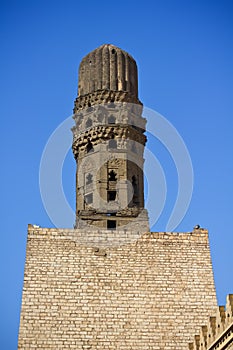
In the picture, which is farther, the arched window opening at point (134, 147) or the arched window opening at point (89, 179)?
the arched window opening at point (134, 147)

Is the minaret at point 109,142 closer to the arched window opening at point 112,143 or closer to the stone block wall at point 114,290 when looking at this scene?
the arched window opening at point 112,143

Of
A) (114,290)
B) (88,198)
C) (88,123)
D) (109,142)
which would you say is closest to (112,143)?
(109,142)

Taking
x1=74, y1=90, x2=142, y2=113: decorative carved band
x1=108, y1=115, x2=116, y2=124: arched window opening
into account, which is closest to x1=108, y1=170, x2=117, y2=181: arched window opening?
x1=108, y1=115, x2=116, y2=124: arched window opening

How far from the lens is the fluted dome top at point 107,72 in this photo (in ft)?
82.5

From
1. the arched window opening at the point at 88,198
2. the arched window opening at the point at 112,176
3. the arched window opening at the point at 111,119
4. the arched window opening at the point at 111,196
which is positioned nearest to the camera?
the arched window opening at the point at 111,196

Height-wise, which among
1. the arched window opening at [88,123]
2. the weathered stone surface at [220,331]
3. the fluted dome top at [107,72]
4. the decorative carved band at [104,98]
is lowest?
the weathered stone surface at [220,331]

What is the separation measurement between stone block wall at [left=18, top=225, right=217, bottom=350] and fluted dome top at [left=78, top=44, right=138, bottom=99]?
24.5ft

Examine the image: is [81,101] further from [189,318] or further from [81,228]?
[189,318]

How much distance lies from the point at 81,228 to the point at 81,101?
633 centimetres

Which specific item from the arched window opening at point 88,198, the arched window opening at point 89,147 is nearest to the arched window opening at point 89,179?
the arched window opening at point 88,198

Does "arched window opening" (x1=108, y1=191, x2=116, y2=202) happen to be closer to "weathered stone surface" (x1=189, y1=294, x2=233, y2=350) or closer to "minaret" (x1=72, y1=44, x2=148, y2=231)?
"minaret" (x1=72, y1=44, x2=148, y2=231)

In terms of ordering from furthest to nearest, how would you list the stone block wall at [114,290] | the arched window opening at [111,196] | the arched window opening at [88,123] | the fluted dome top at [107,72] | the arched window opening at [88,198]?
the fluted dome top at [107,72]
the arched window opening at [88,123]
the arched window opening at [88,198]
the arched window opening at [111,196]
the stone block wall at [114,290]

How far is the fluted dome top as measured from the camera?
25156 millimetres

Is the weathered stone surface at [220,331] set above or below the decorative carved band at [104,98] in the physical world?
below
